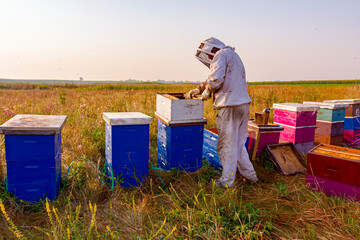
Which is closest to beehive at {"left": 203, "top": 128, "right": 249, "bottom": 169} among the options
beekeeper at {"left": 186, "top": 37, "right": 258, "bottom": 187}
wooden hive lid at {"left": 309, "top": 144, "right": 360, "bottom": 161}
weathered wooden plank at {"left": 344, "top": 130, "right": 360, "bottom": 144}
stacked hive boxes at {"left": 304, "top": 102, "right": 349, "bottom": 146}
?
beekeeper at {"left": 186, "top": 37, "right": 258, "bottom": 187}

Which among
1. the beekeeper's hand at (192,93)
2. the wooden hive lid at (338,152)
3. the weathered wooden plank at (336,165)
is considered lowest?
the weathered wooden plank at (336,165)

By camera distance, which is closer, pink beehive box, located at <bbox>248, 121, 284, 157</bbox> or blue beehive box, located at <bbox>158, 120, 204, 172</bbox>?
blue beehive box, located at <bbox>158, 120, 204, 172</bbox>

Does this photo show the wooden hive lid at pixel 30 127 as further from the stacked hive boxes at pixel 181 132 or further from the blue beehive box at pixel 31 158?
the stacked hive boxes at pixel 181 132

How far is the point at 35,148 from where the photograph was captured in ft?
10.4

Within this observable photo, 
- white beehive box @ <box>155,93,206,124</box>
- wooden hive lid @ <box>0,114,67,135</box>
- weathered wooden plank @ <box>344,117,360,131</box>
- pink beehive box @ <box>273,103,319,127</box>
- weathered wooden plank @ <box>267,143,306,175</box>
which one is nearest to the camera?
wooden hive lid @ <box>0,114,67,135</box>

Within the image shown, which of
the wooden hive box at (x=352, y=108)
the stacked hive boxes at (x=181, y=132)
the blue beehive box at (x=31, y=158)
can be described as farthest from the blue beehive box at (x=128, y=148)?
the wooden hive box at (x=352, y=108)

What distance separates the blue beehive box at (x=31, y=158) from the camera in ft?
10.2

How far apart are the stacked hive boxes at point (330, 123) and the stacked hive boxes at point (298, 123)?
2.10ft

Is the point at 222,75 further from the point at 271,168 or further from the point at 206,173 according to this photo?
the point at 271,168

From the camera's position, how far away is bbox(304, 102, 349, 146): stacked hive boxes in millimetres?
5887

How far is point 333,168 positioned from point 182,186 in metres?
2.02

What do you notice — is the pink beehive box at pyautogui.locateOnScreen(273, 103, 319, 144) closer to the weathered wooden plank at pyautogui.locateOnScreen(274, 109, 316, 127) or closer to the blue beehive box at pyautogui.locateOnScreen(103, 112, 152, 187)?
the weathered wooden plank at pyautogui.locateOnScreen(274, 109, 316, 127)

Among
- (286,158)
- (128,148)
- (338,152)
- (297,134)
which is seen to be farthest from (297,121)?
(128,148)

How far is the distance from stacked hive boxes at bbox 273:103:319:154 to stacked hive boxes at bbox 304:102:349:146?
2.10ft
